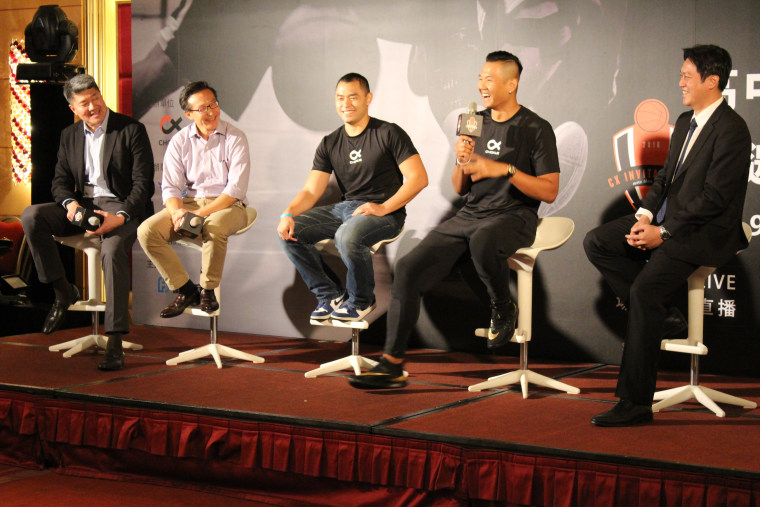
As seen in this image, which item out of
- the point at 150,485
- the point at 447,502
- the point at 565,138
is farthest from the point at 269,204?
the point at 447,502

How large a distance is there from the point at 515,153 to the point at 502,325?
0.79m

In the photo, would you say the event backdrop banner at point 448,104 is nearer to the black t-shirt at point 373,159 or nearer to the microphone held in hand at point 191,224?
the black t-shirt at point 373,159

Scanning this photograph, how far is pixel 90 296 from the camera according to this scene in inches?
186

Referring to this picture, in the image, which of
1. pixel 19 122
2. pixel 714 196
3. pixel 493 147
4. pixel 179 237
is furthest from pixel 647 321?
pixel 19 122

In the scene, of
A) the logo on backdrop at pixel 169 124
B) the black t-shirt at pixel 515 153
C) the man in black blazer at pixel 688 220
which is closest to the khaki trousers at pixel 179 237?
the black t-shirt at pixel 515 153

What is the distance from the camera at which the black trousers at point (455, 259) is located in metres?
3.62

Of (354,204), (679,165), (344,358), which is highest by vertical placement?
(679,165)

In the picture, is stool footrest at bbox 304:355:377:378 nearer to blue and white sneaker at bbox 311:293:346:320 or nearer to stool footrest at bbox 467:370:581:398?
blue and white sneaker at bbox 311:293:346:320

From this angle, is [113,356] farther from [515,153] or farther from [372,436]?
[515,153]

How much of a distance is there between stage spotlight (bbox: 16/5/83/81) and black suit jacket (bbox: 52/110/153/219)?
1367 millimetres

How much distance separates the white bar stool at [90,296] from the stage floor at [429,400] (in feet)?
0.25

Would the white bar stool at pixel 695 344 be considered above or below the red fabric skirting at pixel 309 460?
above

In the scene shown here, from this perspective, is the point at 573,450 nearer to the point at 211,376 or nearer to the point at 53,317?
the point at 211,376

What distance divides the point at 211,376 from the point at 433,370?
3.66ft
